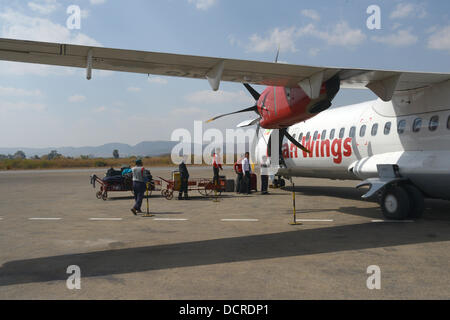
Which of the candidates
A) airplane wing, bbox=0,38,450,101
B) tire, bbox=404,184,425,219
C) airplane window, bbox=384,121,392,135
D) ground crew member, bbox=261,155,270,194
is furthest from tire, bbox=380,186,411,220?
ground crew member, bbox=261,155,270,194

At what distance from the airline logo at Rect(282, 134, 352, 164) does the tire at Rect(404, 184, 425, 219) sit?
107 inches

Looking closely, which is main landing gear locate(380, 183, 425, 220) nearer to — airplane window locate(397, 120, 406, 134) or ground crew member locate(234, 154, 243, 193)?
airplane window locate(397, 120, 406, 134)

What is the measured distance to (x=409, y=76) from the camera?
27.6ft

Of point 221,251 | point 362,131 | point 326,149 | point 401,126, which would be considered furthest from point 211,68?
point 326,149

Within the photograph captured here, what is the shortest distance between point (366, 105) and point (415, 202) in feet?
13.2

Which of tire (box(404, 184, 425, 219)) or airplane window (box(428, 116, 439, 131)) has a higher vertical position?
airplane window (box(428, 116, 439, 131))

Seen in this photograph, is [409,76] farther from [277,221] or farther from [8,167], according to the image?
[8,167]

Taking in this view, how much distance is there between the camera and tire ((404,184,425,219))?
29.7 feet

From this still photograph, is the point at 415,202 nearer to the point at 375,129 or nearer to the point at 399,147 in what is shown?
the point at 399,147

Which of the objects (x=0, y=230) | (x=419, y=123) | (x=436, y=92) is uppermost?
(x=436, y=92)

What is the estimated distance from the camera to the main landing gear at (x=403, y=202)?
9000 millimetres

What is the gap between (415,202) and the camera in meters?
9.10

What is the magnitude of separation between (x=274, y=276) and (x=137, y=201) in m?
6.88
